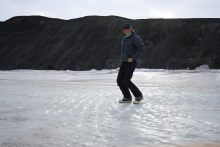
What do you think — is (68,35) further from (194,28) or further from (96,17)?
(194,28)

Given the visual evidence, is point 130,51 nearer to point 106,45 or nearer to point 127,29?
point 127,29

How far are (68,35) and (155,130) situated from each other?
184 feet

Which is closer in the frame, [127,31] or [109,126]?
[109,126]

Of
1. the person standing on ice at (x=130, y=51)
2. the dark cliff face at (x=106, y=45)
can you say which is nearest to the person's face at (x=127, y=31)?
the person standing on ice at (x=130, y=51)

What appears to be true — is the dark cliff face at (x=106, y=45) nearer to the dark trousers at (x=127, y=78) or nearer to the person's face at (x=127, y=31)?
the dark trousers at (x=127, y=78)

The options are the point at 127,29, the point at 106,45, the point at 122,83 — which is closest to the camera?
the point at 127,29

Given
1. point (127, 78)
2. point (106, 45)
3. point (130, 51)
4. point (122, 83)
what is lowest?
point (122, 83)

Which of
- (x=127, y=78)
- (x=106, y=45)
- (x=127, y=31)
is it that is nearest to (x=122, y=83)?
(x=127, y=78)

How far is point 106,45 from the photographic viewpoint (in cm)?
4956

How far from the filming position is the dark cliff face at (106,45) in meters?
40.8

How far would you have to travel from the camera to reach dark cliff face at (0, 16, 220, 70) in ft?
134

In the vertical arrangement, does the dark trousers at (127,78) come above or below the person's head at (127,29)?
below

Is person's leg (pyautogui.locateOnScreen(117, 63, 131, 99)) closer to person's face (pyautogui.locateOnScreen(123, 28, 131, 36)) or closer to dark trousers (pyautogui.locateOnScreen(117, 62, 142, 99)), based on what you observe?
dark trousers (pyautogui.locateOnScreen(117, 62, 142, 99))

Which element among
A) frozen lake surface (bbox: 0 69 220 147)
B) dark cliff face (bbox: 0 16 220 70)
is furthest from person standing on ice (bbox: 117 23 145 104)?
dark cliff face (bbox: 0 16 220 70)
